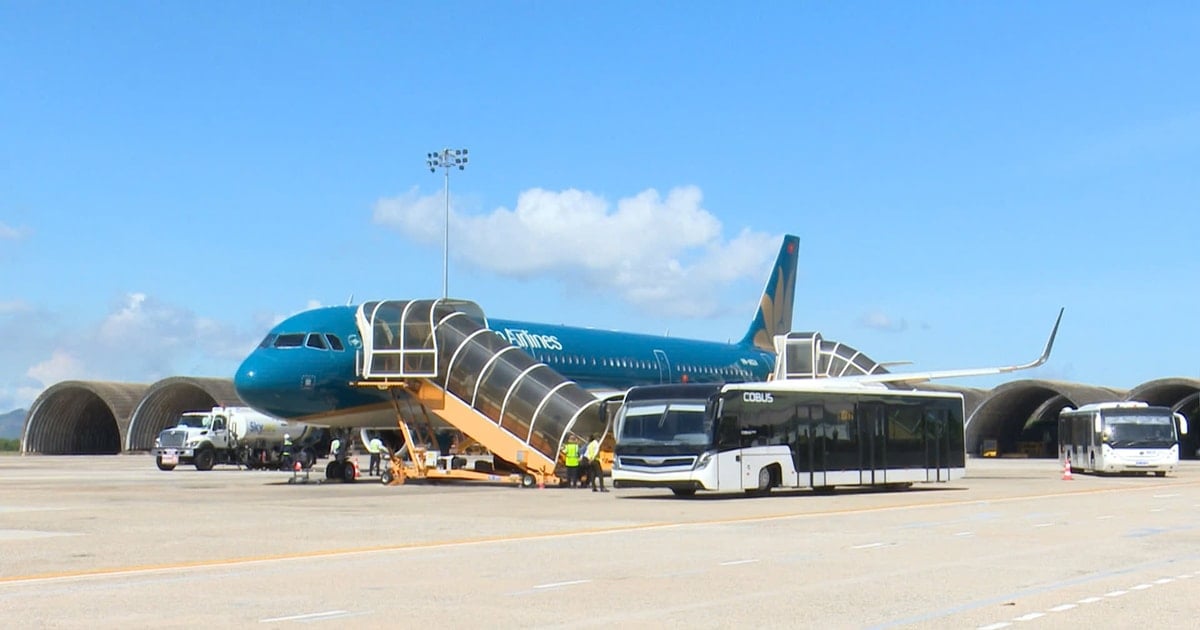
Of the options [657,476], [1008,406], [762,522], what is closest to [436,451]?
[657,476]

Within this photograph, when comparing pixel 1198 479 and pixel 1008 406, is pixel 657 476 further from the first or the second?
pixel 1008 406

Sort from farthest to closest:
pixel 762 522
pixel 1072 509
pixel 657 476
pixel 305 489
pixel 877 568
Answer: pixel 305 489, pixel 657 476, pixel 1072 509, pixel 762 522, pixel 877 568

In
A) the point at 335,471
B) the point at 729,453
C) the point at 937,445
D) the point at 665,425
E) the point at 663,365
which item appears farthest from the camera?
the point at 663,365

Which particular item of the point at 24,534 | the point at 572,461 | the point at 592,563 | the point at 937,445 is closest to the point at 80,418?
the point at 572,461

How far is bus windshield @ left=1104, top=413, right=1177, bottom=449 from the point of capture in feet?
153

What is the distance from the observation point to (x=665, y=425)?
104 ft

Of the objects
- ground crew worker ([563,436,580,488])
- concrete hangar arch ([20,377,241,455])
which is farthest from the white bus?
concrete hangar arch ([20,377,241,455])

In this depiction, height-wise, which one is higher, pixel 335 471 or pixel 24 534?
pixel 335 471

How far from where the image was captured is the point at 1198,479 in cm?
4512

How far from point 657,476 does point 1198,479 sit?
74.4 ft

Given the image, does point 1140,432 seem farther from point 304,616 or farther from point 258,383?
point 304,616

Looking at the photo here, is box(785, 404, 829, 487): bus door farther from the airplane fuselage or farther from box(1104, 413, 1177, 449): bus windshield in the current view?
box(1104, 413, 1177, 449): bus windshield

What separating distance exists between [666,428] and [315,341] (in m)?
10.9

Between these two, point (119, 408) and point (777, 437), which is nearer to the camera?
point (777, 437)
